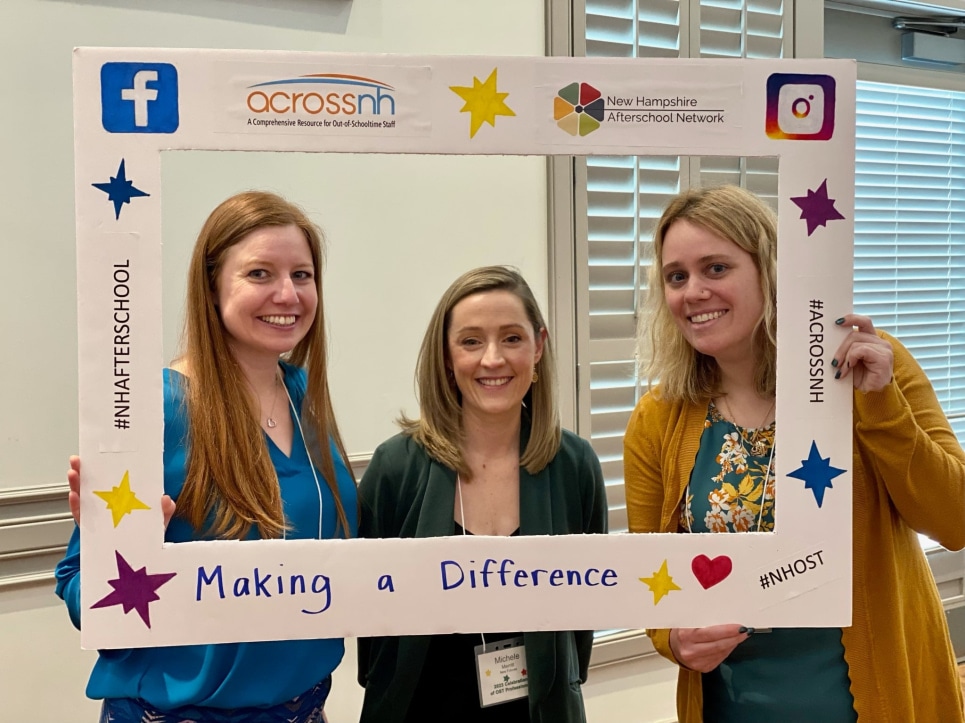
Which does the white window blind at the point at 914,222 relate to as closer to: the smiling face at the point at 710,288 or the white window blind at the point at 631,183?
the white window blind at the point at 631,183

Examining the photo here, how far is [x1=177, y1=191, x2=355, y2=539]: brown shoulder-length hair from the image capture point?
44.9 inches

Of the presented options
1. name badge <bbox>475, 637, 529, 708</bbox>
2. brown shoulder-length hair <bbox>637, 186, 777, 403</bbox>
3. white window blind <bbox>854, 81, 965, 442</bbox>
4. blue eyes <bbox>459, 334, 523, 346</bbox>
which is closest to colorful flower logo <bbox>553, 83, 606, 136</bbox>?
brown shoulder-length hair <bbox>637, 186, 777, 403</bbox>

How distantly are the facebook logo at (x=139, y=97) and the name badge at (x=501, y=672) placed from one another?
913mm

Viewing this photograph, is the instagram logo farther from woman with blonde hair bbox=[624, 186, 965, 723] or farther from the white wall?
the white wall

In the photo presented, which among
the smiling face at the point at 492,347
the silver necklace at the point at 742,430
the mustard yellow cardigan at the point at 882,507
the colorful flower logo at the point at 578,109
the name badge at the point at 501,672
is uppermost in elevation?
the colorful flower logo at the point at 578,109

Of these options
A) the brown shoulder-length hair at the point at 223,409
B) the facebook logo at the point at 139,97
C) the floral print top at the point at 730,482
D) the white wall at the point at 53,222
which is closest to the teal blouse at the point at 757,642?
the floral print top at the point at 730,482

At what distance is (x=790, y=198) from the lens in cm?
117

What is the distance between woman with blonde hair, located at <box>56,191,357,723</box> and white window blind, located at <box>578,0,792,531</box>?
0.42m

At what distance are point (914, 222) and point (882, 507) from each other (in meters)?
1.46

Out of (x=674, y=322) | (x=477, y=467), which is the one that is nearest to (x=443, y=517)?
(x=477, y=467)

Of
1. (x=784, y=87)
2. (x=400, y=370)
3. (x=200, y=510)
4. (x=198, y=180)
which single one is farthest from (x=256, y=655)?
(x=784, y=87)

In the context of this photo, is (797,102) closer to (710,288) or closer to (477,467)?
(710,288)

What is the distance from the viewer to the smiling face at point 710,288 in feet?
3.92

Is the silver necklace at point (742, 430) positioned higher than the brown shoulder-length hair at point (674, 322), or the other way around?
the brown shoulder-length hair at point (674, 322)
